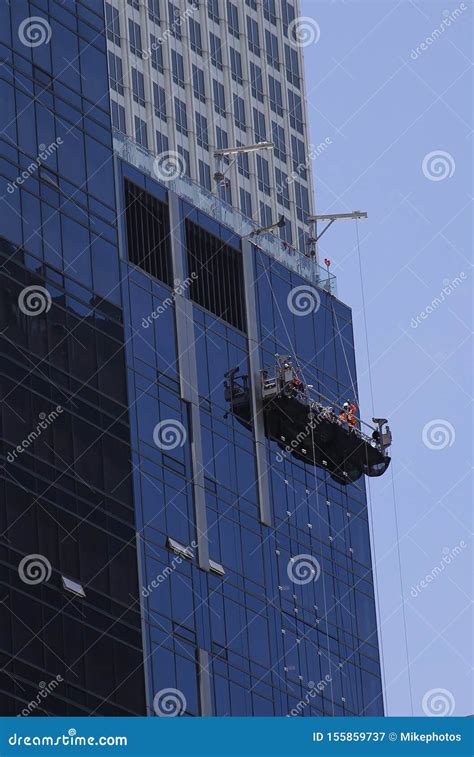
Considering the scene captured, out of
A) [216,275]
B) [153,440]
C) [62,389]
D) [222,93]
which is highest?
[222,93]

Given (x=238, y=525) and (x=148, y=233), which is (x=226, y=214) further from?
(x=238, y=525)

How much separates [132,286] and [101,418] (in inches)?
326

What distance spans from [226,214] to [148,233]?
8499 millimetres

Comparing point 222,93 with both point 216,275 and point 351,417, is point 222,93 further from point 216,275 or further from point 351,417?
point 216,275

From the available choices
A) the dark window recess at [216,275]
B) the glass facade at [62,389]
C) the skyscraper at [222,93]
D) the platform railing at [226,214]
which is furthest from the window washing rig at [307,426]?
the skyscraper at [222,93]

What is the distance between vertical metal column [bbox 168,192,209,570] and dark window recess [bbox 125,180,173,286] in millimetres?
453

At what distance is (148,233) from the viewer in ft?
334

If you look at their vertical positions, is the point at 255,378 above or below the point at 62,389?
above

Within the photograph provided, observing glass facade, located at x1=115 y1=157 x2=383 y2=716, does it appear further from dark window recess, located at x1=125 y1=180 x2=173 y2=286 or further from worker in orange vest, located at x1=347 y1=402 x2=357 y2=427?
worker in orange vest, located at x1=347 y1=402 x2=357 y2=427

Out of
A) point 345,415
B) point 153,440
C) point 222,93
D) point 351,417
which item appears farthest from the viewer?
point 222,93

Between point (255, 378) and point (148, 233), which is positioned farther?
point (255, 378)

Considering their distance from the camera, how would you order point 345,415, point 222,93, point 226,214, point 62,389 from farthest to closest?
point 222,93, point 345,415, point 226,214, point 62,389

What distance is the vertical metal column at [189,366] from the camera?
325 ft

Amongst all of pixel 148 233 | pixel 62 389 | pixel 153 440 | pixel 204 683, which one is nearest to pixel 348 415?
pixel 148 233
